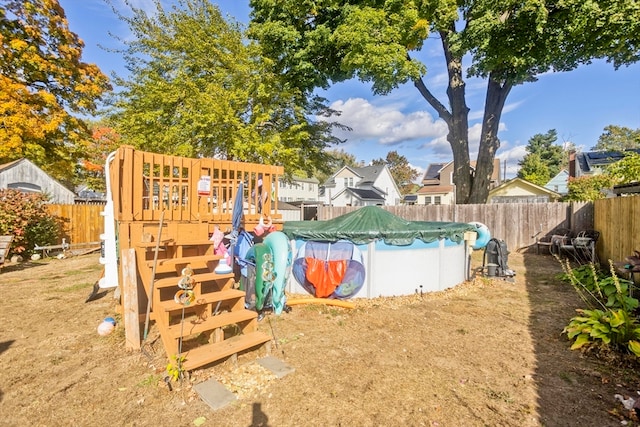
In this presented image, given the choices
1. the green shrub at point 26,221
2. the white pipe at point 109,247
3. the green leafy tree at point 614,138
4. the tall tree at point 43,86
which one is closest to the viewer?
the white pipe at point 109,247

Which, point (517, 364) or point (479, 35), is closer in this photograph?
point (517, 364)

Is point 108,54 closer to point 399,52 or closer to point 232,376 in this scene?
point 399,52

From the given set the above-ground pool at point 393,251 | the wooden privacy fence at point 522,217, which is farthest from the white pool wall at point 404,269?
the wooden privacy fence at point 522,217

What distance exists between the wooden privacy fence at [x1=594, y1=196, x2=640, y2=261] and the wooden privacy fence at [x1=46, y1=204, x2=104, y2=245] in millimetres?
16502

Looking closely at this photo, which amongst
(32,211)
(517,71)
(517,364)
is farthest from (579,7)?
(32,211)

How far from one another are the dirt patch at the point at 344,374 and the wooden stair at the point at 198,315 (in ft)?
0.64

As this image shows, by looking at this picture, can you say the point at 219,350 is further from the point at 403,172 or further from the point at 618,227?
the point at 403,172

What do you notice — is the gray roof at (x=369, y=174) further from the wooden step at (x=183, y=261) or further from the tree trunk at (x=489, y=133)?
the wooden step at (x=183, y=261)

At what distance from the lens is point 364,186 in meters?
37.2

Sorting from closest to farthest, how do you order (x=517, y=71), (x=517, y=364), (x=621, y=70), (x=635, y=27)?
1. (x=517, y=364)
2. (x=635, y=27)
3. (x=517, y=71)
4. (x=621, y=70)

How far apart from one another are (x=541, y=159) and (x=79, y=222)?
174 feet

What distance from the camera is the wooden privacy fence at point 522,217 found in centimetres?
1180

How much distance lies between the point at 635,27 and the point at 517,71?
10.4ft

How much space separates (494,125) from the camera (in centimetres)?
1402
